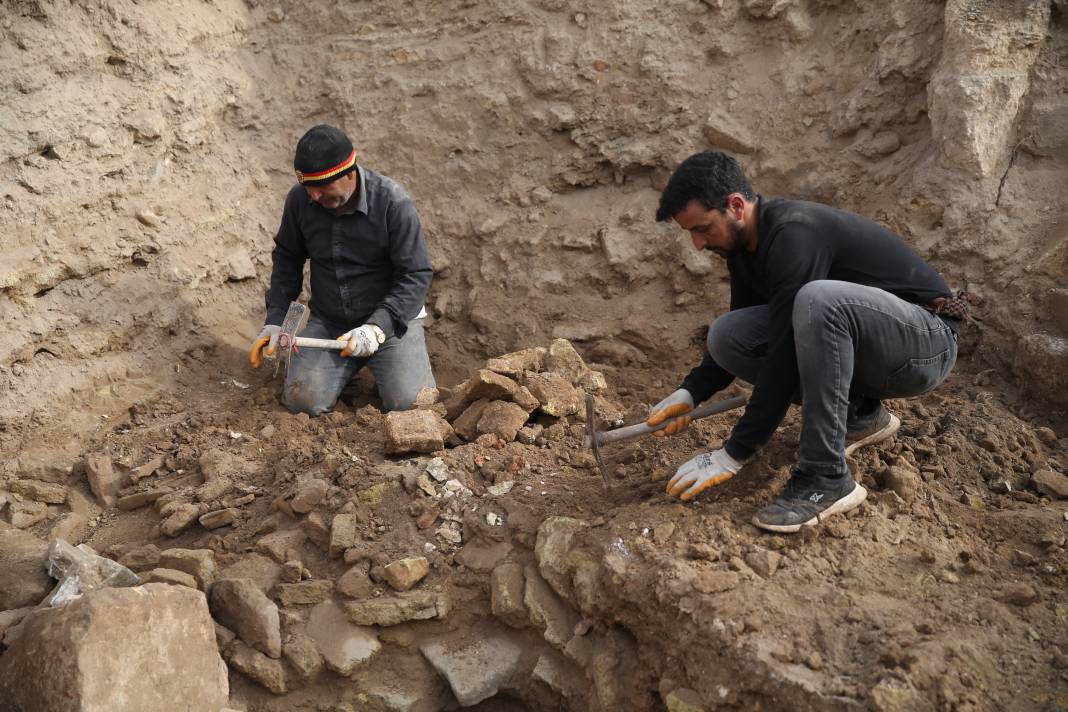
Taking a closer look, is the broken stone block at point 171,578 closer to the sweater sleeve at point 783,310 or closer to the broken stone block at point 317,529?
the broken stone block at point 317,529

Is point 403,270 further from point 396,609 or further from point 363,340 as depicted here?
point 396,609

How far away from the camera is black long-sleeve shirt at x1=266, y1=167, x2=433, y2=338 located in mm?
4398

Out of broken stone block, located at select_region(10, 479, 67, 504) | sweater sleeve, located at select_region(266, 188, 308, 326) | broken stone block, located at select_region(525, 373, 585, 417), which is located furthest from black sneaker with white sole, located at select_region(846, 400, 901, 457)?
broken stone block, located at select_region(10, 479, 67, 504)

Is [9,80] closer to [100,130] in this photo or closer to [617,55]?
[100,130]

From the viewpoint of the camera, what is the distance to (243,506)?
3.63 metres

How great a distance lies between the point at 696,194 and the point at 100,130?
332 cm

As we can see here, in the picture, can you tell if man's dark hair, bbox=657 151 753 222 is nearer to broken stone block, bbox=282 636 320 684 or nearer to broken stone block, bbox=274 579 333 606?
broken stone block, bbox=274 579 333 606

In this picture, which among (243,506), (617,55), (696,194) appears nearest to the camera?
(696,194)

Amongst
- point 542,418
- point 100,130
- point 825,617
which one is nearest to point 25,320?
point 100,130

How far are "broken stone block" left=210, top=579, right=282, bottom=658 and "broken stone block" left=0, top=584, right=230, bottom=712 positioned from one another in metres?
0.18

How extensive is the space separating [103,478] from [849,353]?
324 centimetres

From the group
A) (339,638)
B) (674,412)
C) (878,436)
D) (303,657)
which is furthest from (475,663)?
(878,436)

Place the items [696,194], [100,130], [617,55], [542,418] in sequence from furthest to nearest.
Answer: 1. [617,55]
2. [100,130]
3. [542,418]
4. [696,194]

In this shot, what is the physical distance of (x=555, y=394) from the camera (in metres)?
3.97
